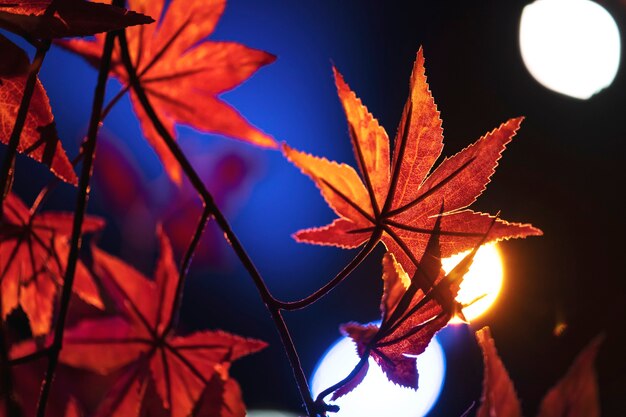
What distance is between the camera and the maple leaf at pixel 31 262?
443mm

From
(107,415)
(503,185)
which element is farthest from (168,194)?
(107,415)

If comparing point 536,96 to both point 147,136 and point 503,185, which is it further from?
point 147,136

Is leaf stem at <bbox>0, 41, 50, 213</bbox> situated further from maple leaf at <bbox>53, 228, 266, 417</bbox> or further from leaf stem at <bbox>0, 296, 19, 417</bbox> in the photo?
maple leaf at <bbox>53, 228, 266, 417</bbox>

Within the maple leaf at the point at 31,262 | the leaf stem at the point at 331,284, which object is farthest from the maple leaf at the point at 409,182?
the maple leaf at the point at 31,262

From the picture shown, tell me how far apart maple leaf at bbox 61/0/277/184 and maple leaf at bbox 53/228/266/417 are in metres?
0.11

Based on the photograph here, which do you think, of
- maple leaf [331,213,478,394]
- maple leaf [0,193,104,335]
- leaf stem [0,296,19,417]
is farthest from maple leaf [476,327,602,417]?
maple leaf [0,193,104,335]

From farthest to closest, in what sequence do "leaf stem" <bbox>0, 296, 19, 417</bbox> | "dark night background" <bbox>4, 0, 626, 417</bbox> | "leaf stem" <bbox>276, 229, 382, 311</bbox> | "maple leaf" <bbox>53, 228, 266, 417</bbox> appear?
"dark night background" <bbox>4, 0, 626, 417</bbox> → "maple leaf" <bbox>53, 228, 266, 417</bbox> → "leaf stem" <bbox>276, 229, 382, 311</bbox> → "leaf stem" <bbox>0, 296, 19, 417</bbox>

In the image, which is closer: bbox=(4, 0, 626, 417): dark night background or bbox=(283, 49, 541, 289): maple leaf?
bbox=(283, 49, 541, 289): maple leaf

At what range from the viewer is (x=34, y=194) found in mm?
2895

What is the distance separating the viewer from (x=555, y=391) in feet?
0.79

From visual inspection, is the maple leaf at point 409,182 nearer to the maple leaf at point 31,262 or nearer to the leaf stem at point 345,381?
the leaf stem at point 345,381

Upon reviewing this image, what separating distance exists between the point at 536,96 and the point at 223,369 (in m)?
2.73

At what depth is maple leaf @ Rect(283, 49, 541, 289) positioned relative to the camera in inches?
12.7

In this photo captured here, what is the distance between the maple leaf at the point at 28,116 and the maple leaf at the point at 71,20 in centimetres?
3
